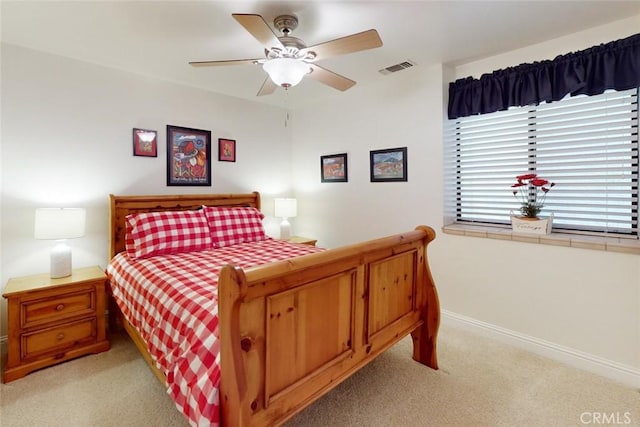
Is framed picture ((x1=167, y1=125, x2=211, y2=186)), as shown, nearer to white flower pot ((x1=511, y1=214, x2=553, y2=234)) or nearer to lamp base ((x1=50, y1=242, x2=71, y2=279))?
lamp base ((x1=50, y1=242, x2=71, y2=279))

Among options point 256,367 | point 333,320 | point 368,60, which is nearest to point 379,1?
point 368,60

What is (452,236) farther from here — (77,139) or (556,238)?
(77,139)

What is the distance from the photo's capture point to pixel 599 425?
1.66 m

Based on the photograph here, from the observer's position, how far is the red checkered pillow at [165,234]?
2604 mm

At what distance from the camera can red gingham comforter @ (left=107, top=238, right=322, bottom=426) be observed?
1.22 meters

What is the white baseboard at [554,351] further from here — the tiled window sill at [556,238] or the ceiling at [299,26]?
the ceiling at [299,26]

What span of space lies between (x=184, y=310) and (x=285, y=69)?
4.83 feet

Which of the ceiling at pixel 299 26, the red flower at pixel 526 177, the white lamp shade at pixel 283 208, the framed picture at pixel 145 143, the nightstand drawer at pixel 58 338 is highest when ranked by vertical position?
the ceiling at pixel 299 26

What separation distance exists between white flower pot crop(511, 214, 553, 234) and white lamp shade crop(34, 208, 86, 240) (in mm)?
3468

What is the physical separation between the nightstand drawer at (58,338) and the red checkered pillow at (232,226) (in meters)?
1.15

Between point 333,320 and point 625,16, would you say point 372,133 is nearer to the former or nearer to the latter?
point 625,16

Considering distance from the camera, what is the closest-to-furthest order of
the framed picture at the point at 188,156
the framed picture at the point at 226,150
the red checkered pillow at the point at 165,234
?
the red checkered pillow at the point at 165,234, the framed picture at the point at 188,156, the framed picture at the point at 226,150

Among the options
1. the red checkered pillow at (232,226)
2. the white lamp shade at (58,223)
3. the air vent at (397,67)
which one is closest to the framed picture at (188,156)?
the red checkered pillow at (232,226)

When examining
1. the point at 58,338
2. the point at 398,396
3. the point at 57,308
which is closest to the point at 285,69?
the point at 398,396
